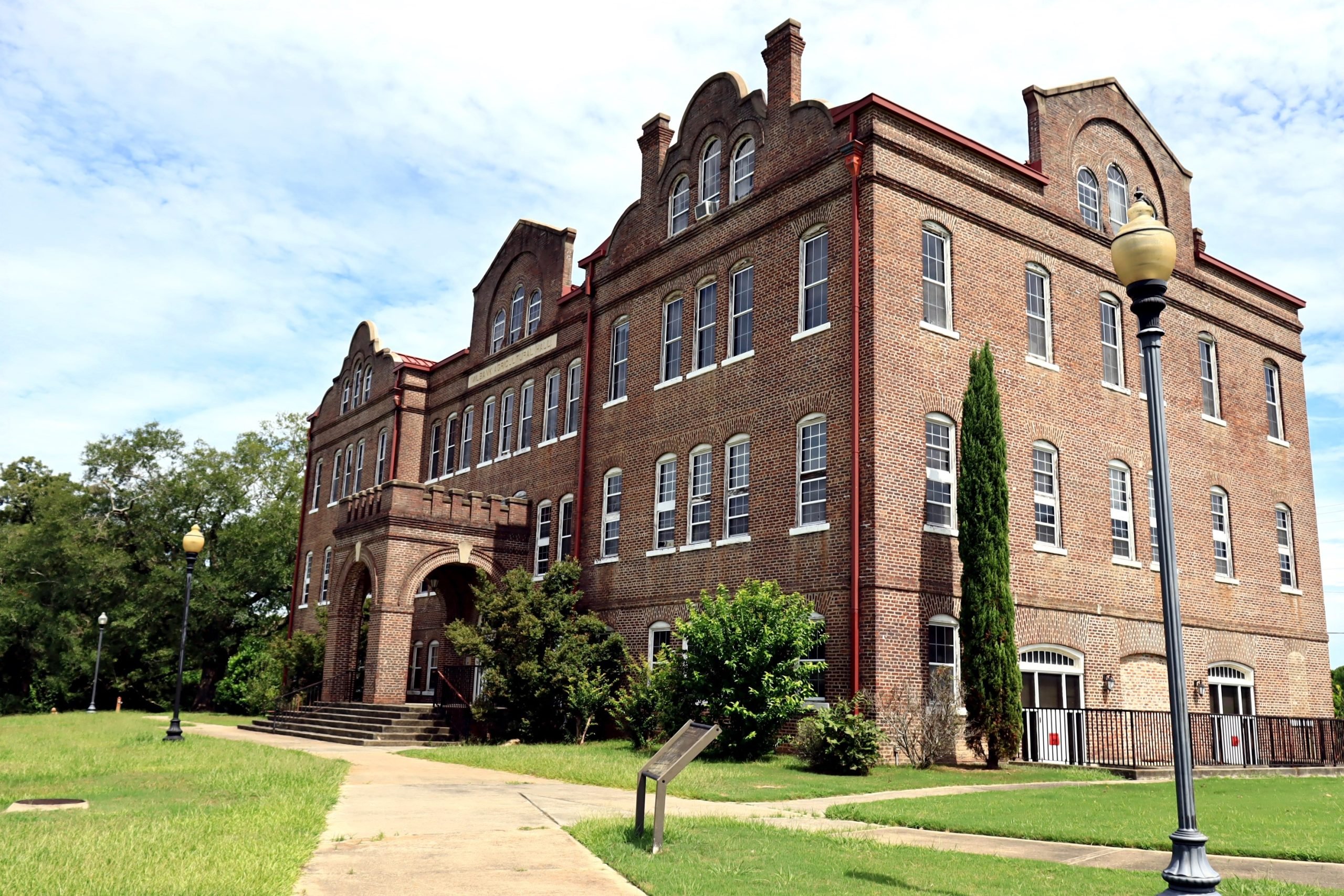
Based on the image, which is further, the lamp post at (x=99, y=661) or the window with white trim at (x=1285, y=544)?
the lamp post at (x=99, y=661)

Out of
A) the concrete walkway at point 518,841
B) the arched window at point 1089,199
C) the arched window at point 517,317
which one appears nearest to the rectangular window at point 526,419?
the arched window at point 517,317

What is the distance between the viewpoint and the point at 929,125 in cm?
2050

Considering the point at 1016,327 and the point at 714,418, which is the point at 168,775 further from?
the point at 1016,327

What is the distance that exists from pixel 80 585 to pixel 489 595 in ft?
98.6

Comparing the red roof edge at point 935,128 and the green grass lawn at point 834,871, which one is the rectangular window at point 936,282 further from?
the green grass lawn at point 834,871

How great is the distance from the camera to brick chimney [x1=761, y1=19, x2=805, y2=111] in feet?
72.0

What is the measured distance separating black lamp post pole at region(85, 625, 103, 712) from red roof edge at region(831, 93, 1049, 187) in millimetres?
36100

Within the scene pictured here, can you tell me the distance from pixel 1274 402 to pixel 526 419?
767 inches

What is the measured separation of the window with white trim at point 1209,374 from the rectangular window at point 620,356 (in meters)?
13.4

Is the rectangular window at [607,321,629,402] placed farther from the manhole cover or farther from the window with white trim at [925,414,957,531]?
the manhole cover

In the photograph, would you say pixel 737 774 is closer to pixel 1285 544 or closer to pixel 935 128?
pixel 935 128

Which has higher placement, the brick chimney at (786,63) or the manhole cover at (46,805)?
the brick chimney at (786,63)

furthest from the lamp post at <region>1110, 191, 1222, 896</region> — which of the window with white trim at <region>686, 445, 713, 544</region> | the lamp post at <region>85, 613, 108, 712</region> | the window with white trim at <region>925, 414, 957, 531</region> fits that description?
the lamp post at <region>85, 613, 108, 712</region>

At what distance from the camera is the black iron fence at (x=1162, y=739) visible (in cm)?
1894
